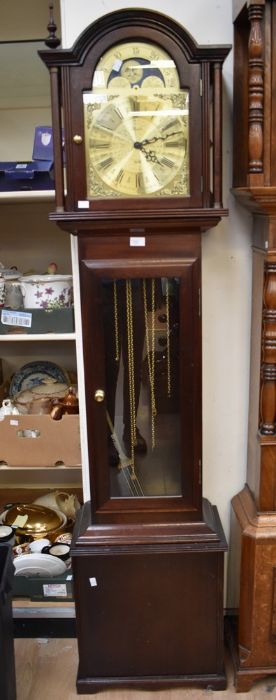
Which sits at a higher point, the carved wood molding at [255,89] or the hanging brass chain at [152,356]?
the carved wood molding at [255,89]

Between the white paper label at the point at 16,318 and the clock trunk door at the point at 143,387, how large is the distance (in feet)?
1.20

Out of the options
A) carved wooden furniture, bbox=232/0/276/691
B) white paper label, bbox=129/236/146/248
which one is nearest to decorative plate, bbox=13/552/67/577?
carved wooden furniture, bbox=232/0/276/691

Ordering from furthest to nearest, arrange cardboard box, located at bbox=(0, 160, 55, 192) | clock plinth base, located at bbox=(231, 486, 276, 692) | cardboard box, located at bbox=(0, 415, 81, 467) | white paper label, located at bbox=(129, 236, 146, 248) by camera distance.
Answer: cardboard box, located at bbox=(0, 415, 81, 467)
cardboard box, located at bbox=(0, 160, 55, 192)
clock plinth base, located at bbox=(231, 486, 276, 692)
white paper label, located at bbox=(129, 236, 146, 248)

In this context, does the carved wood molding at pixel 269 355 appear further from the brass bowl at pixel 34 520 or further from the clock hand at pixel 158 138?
the brass bowl at pixel 34 520

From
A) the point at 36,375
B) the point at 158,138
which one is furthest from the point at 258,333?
the point at 36,375

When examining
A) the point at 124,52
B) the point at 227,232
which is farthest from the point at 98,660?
the point at 124,52

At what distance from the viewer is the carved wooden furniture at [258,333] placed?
1475 millimetres

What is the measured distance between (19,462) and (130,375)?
1.91 feet

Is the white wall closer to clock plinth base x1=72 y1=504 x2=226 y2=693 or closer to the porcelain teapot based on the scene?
clock plinth base x1=72 y1=504 x2=226 y2=693

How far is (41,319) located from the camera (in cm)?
193

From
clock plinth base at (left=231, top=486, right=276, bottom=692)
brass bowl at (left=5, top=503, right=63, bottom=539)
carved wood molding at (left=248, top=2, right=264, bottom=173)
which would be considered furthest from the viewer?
brass bowl at (left=5, top=503, right=63, bottom=539)

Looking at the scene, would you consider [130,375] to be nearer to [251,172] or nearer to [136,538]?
[136,538]

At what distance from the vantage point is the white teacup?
2078 mm

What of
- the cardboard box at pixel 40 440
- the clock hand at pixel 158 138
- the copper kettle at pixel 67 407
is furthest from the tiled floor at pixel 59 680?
the clock hand at pixel 158 138
